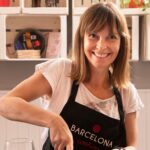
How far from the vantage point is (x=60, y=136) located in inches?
31.7

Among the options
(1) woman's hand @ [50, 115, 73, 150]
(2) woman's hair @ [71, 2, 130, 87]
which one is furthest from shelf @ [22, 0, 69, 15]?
(1) woman's hand @ [50, 115, 73, 150]

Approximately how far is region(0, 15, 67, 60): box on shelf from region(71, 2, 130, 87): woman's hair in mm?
774

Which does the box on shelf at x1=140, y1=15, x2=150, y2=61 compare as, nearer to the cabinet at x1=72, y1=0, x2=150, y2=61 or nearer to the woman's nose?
the cabinet at x1=72, y1=0, x2=150, y2=61

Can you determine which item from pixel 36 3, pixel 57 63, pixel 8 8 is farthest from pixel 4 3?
pixel 57 63

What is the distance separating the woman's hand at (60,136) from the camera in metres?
0.79

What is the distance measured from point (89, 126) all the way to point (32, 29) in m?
1.05

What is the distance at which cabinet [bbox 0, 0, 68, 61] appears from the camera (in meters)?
1.96

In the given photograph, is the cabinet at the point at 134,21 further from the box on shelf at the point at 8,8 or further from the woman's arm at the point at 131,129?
the woman's arm at the point at 131,129

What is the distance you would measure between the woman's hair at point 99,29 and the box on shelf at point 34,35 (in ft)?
2.54

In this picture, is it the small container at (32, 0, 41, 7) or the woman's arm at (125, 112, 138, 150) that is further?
the small container at (32, 0, 41, 7)

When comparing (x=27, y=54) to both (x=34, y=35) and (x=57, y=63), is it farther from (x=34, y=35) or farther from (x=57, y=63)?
(x=57, y=63)

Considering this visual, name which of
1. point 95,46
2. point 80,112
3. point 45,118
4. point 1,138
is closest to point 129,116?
point 80,112

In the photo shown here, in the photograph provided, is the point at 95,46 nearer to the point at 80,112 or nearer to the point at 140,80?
the point at 80,112

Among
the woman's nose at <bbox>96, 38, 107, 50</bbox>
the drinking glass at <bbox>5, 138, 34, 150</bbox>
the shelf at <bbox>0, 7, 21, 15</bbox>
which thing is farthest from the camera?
the shelf at <bbox>0, 7, 21, 15</bbox>
